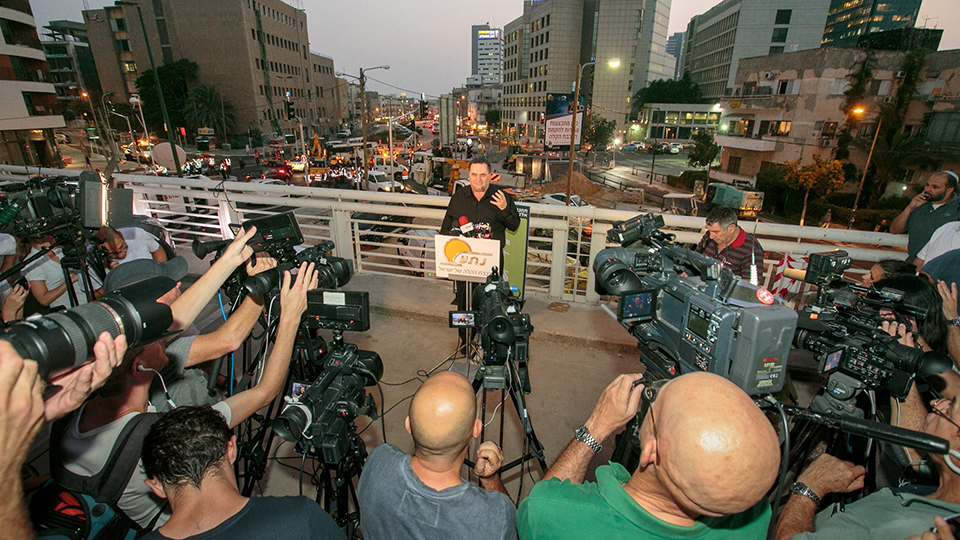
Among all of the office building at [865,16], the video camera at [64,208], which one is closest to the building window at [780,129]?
the video camera at [64,208]

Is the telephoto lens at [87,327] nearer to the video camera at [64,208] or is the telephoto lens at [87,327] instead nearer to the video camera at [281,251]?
the video camera at [281,251]

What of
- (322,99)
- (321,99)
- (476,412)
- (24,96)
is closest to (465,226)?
(476,412)

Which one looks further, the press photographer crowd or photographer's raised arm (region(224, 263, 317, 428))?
photographer's raised arm (region(224, 263, 317, 428))

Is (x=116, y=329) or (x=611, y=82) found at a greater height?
(x=611, y=82)

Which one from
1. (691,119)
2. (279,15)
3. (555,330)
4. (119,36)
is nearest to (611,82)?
(691,119)

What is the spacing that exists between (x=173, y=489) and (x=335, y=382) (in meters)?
0.72

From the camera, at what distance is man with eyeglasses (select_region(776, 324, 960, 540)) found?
1.31 meters

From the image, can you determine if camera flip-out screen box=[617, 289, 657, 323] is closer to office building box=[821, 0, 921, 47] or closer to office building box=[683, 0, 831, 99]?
office building box=[683, 0, 831, 99]

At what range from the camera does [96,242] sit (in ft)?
9.68

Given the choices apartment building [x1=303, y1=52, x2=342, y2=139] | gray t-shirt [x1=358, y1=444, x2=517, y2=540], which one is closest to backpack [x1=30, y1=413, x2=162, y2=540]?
gray t-shirt [x1=358, y1=444, x2=517, y2=540]

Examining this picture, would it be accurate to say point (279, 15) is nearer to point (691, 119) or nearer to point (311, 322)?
point (691, 119)

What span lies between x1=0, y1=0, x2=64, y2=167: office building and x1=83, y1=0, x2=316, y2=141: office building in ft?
70.5

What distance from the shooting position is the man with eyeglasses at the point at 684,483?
0.95 m

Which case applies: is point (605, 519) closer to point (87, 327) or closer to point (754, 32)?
point (87, 327)
